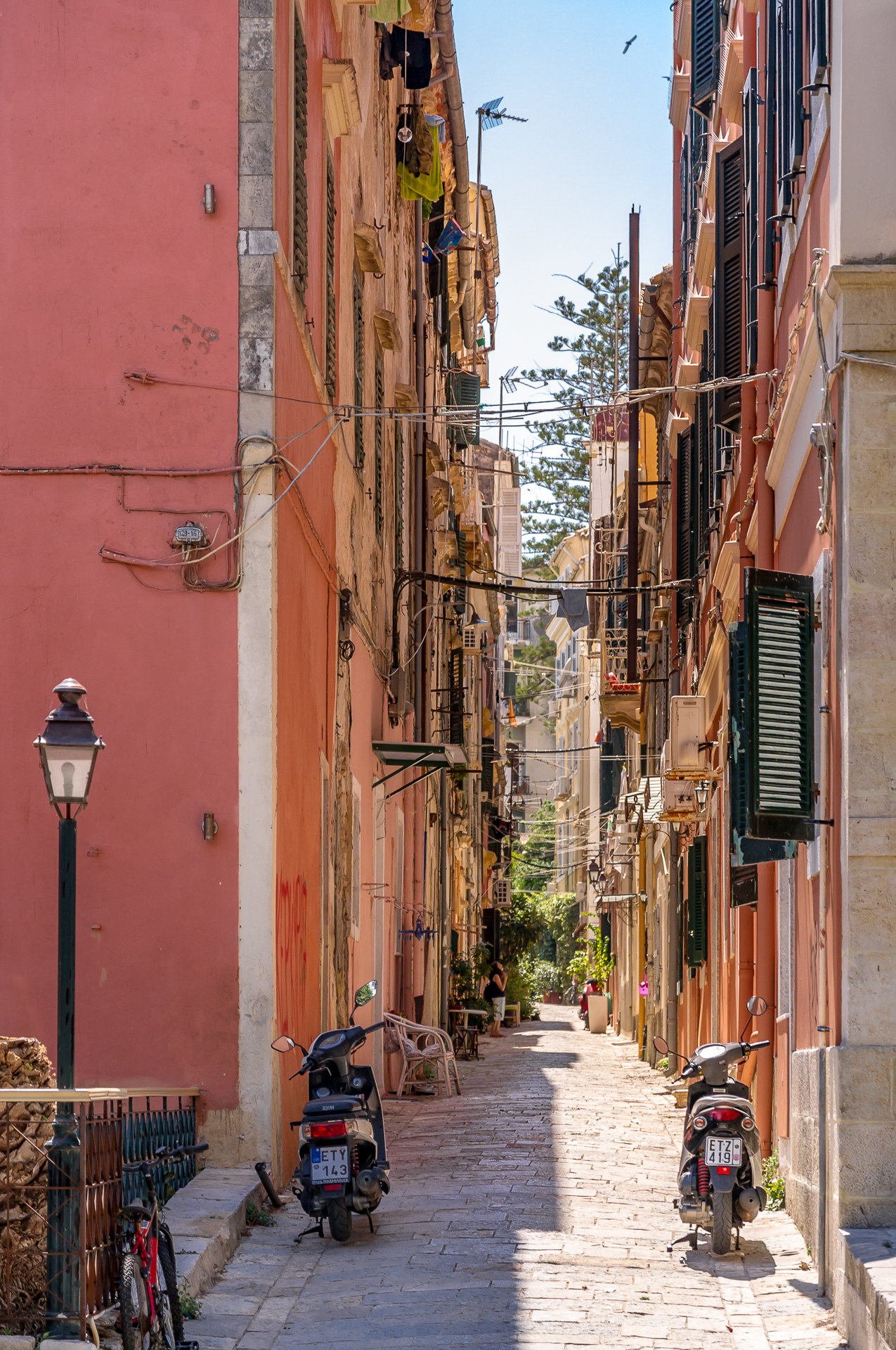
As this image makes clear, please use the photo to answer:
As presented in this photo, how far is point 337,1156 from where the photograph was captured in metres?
9.30

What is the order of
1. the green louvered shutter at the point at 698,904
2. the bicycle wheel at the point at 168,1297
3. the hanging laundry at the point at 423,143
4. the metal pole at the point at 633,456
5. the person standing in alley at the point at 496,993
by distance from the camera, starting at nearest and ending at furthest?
1. the bicycle wheel at the point at 168,1297
2. the green louvered shutter at the point at 698,904
3. the hanging laundry at the point at 423,143
4. the metal pole at the point at 633,456
5. the person standing in alley at the point at 496,993

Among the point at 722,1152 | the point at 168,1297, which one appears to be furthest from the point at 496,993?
the point at 168,1297

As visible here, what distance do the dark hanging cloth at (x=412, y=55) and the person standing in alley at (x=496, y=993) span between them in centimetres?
2115

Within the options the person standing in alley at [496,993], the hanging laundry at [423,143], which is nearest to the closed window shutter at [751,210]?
the hanging laundry at [423,143]

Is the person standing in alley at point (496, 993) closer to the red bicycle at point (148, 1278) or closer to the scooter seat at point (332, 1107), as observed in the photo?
the scooter seat at point (332, 1107)

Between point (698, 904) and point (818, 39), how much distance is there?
1166cm

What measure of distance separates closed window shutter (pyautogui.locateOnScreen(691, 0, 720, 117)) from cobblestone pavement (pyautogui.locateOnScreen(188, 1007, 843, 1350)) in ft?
37.7

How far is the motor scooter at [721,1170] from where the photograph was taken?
9055mm

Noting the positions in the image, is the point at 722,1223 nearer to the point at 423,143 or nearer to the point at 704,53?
the point at 704,53

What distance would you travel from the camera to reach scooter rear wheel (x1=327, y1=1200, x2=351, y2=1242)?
30.3 ft

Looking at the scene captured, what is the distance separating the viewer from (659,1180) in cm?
1192

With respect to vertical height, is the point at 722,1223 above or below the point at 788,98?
below

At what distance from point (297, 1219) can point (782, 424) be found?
563 cm

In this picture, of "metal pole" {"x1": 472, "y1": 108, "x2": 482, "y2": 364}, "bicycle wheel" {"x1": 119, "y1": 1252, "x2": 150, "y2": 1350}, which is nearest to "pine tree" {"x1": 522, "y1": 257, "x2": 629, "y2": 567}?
"metal pole" {"x1": 472, "y1": 108, "x2": 482, "y2": 364}
